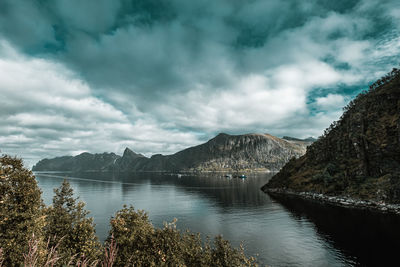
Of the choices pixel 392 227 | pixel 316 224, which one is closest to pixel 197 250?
pixel 316 224

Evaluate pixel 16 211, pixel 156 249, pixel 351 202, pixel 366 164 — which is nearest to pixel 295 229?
pixel 351 202

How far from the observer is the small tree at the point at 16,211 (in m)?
28.9

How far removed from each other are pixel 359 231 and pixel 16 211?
102 metres

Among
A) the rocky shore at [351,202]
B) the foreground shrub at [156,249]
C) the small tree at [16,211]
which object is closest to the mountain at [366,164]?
the rocky shore at [351,202]

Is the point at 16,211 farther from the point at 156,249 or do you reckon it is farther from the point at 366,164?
the point at 366,164

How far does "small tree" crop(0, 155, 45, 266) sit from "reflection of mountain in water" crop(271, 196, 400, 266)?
241 ft

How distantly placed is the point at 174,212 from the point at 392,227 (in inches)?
3864

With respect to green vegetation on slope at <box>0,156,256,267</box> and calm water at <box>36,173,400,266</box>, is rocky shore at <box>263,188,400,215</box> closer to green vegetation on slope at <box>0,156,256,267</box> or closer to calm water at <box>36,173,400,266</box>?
calm water at <box>36,173,400,266</box>

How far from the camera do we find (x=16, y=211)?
3091 cm

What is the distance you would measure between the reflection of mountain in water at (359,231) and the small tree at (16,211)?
73476mm

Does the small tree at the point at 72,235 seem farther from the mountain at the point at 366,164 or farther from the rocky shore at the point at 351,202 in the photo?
the mountain at the point at 366,164

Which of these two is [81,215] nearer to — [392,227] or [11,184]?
[11,184]

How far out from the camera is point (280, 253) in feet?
220

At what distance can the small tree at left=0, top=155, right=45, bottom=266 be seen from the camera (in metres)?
28.9
